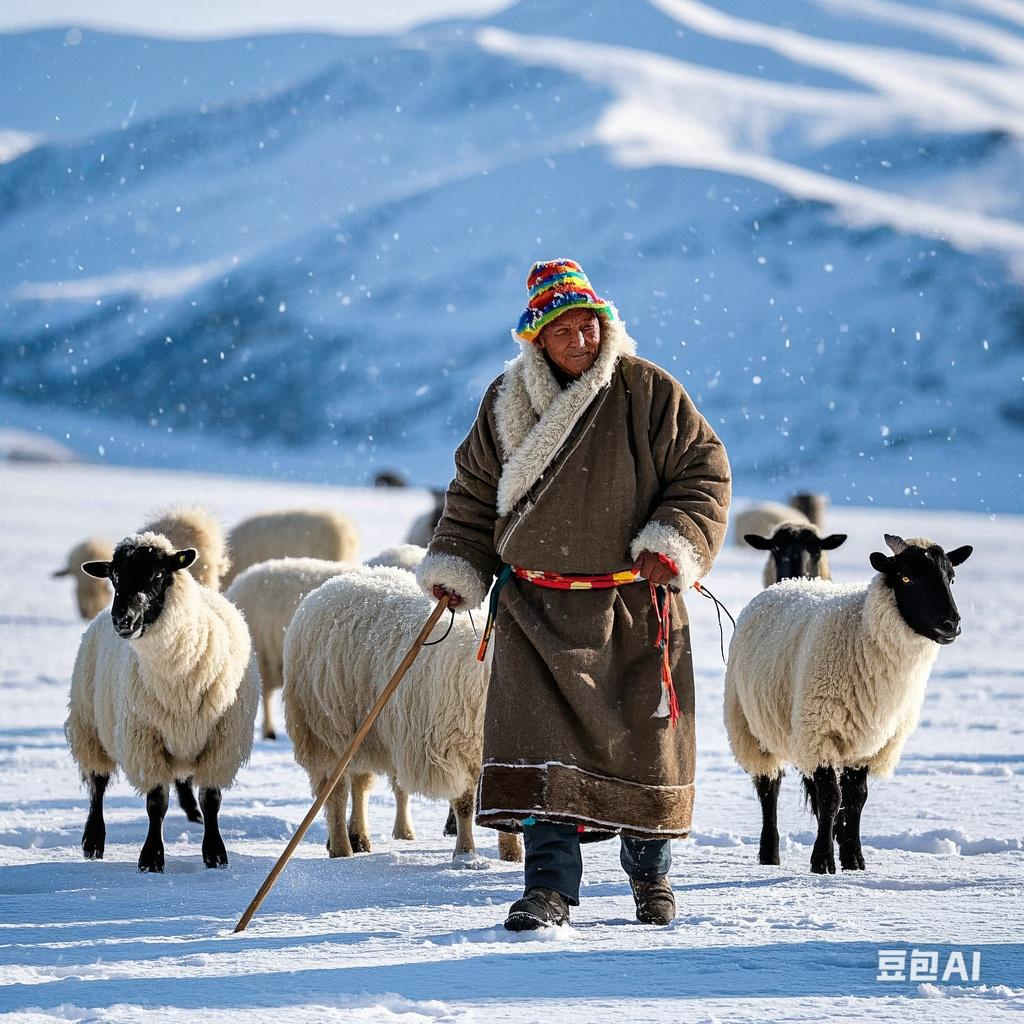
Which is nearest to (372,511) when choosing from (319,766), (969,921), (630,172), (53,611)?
(53,611)

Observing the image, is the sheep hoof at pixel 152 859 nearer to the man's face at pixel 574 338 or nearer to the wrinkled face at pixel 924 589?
the man's face at pixel 574 338

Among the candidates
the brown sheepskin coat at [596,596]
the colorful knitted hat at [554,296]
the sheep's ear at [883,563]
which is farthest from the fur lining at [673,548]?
the sheep's ear at [883,563]

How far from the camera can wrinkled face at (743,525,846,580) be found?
7.35 m

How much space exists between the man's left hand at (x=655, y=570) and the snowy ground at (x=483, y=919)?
0.90 metres

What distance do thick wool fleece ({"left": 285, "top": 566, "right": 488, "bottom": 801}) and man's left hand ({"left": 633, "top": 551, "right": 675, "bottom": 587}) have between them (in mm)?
1438

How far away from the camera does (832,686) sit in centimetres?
507

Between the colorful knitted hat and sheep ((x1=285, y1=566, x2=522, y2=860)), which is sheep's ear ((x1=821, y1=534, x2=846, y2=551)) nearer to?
sheep ((x1=285, y1=566, x2=522, y2=860))

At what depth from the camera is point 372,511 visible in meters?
33.5

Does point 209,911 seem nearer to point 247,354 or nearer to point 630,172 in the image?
point 247,354

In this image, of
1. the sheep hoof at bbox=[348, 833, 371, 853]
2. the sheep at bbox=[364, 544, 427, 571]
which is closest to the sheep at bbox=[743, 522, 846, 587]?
the sheep at bbox=[364, 544, 427, 571]

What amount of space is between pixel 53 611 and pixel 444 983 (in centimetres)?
1252

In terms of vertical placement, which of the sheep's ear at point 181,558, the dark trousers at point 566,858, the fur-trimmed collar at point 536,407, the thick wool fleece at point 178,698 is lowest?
the dark trousers at point 566,858

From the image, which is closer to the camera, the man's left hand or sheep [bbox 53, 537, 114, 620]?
the man's left hand

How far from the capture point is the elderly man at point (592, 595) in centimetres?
392
